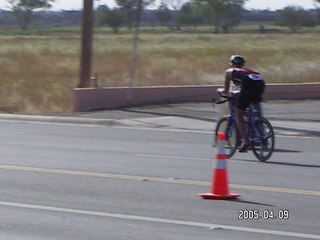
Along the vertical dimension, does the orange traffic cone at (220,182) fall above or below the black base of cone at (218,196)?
above

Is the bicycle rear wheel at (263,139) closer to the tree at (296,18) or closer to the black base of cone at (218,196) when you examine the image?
the black base of cone at (218,196)

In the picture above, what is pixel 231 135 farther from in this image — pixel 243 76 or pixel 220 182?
pixel 220 182

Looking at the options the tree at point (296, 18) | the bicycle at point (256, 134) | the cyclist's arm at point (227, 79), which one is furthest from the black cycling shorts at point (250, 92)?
the tree at point (296, 18)

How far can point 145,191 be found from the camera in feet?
32.7

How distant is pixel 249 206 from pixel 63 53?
42.7 m

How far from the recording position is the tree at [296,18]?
110m

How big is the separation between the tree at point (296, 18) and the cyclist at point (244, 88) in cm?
9805

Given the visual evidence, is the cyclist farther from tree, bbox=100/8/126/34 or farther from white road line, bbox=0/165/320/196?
tree, bbox=100/8/126/34

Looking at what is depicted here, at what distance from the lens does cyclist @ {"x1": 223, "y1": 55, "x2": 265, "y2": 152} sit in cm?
1282

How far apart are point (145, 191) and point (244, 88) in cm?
365

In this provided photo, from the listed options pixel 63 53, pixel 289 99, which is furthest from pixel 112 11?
pixel 289 99

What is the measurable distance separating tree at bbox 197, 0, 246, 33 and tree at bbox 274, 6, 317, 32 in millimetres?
6876

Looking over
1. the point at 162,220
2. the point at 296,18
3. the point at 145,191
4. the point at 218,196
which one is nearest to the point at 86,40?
the point at 145,191

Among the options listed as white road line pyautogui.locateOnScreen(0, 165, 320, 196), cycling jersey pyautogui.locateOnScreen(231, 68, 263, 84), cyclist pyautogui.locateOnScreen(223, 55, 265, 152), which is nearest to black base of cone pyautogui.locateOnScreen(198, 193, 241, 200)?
white road line pyautogui.locateOnScreen(0, 165, 320, 196)
